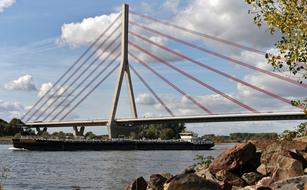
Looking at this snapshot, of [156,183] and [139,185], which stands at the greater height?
[156,183]

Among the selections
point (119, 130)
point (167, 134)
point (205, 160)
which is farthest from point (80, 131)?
point (205, 160)

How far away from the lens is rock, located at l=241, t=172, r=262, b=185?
14.7 m

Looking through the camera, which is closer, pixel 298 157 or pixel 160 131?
pixel 298 157

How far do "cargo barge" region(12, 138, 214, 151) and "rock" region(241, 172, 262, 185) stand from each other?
74.6 meters

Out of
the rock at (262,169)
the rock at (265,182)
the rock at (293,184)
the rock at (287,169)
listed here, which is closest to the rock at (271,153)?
the rock at (262,169)

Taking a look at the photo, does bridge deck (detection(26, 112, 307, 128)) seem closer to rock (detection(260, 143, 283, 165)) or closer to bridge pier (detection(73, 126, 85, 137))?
bridge pier (detection(73, 126, 85, 137))

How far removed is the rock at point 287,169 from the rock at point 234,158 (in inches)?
62.1

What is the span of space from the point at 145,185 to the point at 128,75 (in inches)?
2394

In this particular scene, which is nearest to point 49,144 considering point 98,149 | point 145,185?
point 98,149

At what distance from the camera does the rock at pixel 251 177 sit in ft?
48.3

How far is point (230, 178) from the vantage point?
14883 mm

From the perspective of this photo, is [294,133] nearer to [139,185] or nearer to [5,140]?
[139,185]

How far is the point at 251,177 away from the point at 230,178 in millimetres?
601

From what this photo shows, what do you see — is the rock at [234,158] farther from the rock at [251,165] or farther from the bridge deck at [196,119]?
the bridge deck at [196,119]
